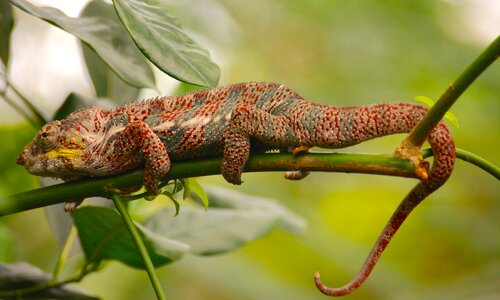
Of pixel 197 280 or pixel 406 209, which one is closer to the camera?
pixel 406 209

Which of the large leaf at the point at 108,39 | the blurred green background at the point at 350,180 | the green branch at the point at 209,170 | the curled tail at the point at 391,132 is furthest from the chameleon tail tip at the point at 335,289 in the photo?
the blurred green background at the point at 350,180

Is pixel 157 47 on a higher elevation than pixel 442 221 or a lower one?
higher

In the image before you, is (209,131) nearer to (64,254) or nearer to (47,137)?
(47,137)

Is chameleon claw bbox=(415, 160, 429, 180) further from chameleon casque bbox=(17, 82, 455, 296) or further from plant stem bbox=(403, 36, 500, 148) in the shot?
chameleon casque bbox=(17, 82, 455, 296)

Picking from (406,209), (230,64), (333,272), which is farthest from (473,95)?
(406,209)

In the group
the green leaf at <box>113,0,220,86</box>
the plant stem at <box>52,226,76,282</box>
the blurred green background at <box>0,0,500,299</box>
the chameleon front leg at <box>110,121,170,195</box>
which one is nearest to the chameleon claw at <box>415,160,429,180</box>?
the green leaf at <box>113,0,220,86</box>

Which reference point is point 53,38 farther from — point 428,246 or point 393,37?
point 428,246
